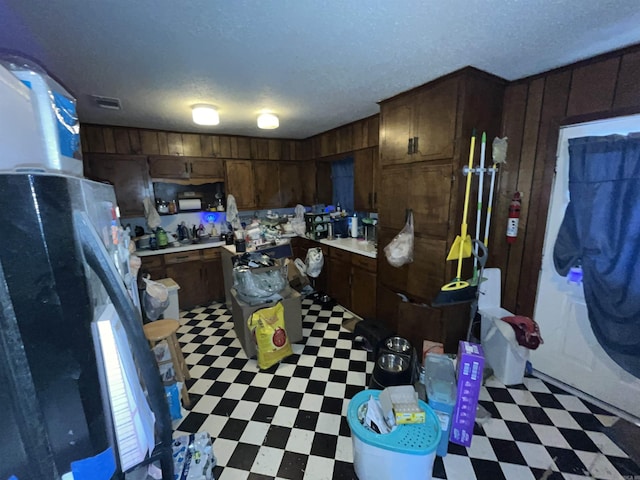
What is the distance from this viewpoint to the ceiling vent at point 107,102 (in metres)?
2.16

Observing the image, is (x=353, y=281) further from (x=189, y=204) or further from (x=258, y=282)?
(x=189, y=204)

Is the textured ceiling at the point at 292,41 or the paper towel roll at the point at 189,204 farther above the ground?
the textured ceiling at the point at 292,41

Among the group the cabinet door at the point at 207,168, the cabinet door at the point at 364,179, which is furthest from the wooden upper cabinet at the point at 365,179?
the cabinet door at the point at 207,168

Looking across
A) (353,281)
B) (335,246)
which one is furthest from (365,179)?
(353,281)

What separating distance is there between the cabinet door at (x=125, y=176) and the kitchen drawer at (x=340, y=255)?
8.02 feet

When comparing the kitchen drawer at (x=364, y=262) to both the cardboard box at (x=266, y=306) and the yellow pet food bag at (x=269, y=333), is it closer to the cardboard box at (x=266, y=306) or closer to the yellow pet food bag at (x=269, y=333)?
the cardboard box at (x=266, y=306)

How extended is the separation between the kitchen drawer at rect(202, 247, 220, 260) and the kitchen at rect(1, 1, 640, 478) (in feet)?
0.18

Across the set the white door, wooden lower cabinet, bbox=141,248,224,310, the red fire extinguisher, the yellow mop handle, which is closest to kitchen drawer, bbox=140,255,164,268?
wooden lower cabinet, bbox=141,248,224,310

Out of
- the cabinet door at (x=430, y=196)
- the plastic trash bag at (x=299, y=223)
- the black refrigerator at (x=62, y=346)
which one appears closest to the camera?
the black refrigerator at (x=62, y=346)

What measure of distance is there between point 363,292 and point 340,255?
21.2 inches

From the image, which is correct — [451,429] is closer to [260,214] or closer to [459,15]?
Answer: [459,15]

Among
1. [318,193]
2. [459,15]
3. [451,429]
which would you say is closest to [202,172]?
[318,193]

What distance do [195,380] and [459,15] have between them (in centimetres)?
290

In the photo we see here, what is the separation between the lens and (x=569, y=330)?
196cm
